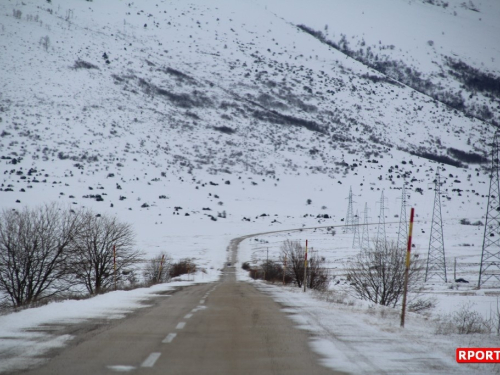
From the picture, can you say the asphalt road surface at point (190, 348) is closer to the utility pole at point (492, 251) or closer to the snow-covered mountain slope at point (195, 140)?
the utility pole at point (492, 251)

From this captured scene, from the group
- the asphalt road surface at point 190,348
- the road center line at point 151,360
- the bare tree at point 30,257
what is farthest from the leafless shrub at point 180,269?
the road center line at point 151,360

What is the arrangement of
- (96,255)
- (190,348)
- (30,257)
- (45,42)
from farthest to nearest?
(45,42) < (96,255) < (30,257) < (190,348)

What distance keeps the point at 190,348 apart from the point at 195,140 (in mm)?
126018

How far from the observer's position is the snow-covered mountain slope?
92.4 meters

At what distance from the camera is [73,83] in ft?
455

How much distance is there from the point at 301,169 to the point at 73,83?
65.9 metres

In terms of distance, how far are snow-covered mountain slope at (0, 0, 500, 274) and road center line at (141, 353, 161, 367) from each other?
54.9 meters

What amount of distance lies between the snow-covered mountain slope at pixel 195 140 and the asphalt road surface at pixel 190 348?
167 ft

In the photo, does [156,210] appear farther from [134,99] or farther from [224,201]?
[134,99]

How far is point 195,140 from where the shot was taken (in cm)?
13300

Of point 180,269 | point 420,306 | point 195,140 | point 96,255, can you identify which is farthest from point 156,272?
point 195,140

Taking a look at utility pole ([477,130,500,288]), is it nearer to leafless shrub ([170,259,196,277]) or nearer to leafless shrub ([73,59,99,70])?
leafless shrub ([170,259,196,277])

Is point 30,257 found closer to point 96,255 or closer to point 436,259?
point 96,255

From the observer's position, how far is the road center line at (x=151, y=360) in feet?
23.6
